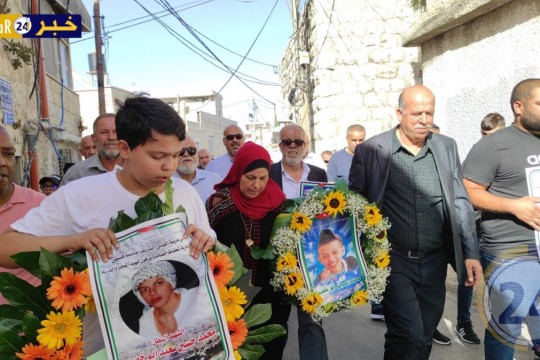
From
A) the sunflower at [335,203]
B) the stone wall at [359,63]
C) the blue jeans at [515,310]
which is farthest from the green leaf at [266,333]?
the stone wall at [359,63]

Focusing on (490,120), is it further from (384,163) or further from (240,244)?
(240,244)

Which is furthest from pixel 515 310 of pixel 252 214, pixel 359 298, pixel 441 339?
pixel 252 214

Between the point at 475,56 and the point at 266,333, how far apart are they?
4951mm

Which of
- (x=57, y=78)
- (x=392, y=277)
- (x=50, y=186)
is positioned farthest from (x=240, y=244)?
(x=57, y=78)

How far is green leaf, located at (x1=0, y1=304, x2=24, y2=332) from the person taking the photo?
63.7 inches

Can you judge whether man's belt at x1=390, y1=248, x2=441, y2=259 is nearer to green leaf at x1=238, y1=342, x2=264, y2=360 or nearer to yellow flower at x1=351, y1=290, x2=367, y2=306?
yellow flower at x1=351, y1=290, x2=367, y2=306

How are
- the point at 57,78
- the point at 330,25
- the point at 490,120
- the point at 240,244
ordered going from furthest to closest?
the point at 57,78 → the point at 330,25 → the point at 490,120 → the point at 240,244

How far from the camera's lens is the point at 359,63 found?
10.4 metres

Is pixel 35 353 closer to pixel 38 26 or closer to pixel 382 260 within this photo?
pixel 382 260

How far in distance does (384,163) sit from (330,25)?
789 cm

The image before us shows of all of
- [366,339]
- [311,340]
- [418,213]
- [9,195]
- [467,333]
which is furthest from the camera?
[366,339]

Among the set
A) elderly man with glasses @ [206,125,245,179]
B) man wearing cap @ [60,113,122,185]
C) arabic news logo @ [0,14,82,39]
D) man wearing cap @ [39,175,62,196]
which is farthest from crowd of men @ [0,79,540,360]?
arabic news logo @ [0,14,82,39]

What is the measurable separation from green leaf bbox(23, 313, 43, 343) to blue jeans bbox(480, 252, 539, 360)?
2.95m

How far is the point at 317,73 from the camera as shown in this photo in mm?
10562
